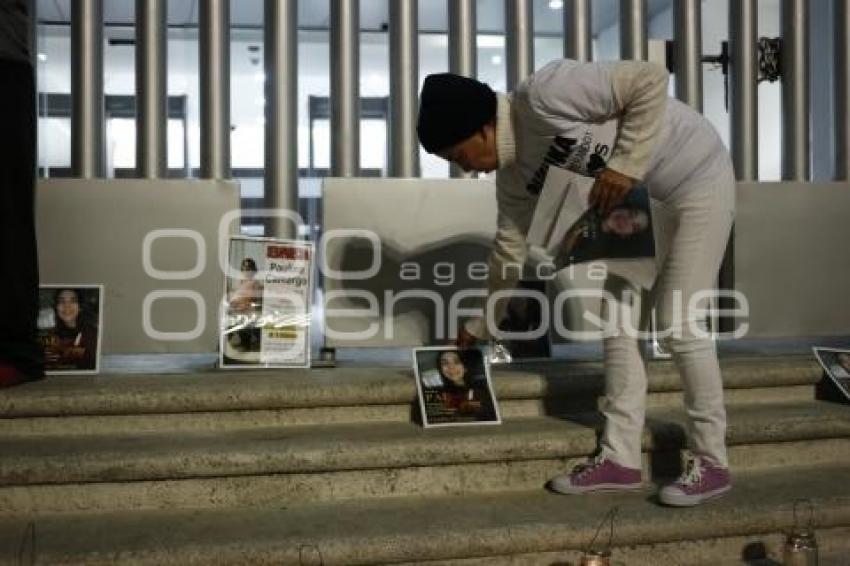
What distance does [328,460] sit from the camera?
202cm

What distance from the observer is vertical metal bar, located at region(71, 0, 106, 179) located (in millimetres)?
3180

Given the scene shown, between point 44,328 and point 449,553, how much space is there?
5.30 ft

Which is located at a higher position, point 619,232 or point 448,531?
point 619,232

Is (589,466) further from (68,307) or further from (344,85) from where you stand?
(344,85)

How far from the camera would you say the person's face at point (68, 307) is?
2.65 m

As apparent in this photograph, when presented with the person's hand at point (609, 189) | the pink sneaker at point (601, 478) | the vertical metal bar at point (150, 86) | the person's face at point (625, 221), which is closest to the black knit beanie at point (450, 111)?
the person's hand at point (609, 189)

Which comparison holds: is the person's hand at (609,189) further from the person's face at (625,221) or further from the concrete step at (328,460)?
the concrete step at (328,460)

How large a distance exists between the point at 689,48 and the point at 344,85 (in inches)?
61.1

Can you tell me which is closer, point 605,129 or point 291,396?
point 605,129

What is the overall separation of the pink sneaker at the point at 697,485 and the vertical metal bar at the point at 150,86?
2294 mm

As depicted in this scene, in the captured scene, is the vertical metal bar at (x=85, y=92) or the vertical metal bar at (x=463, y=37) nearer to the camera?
the vertical metal bar at (x=85, y=92)

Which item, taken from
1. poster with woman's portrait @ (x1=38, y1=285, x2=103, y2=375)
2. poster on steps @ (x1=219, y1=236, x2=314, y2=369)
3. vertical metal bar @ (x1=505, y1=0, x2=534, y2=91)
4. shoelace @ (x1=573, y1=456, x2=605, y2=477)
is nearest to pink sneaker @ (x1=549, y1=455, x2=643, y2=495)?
shoelace @ (x1=573, y1=456, x2=605, y2=477)

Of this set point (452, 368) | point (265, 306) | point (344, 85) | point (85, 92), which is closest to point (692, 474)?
point (452, 368)

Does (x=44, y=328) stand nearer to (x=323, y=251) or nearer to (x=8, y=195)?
(x=8, y=195)
